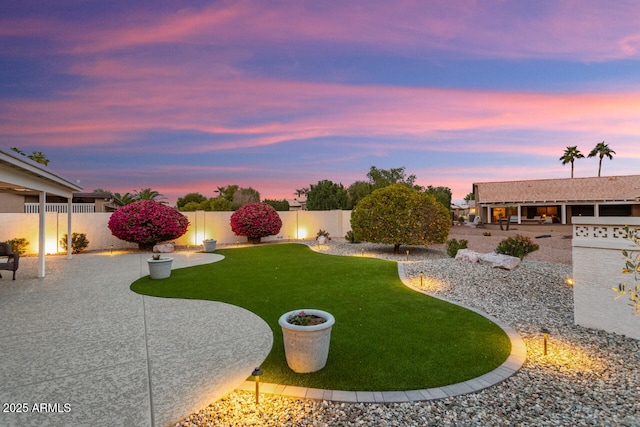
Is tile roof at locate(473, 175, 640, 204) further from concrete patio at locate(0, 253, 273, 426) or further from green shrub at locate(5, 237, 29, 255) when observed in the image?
green shrub at locate(5, 237, 29, 255)

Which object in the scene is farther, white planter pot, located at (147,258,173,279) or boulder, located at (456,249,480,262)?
boulder, located at (456,249,480,262)

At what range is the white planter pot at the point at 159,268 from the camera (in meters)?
8.80

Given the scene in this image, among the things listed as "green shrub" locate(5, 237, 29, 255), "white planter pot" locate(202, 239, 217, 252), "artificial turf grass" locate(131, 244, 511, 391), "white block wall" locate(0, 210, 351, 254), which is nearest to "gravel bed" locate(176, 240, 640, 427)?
"artificial turf grass" locate(131, 244, 511, 391)

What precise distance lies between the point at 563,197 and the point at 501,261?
951 inches

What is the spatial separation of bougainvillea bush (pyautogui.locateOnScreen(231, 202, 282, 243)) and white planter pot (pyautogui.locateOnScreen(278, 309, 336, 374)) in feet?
46.9

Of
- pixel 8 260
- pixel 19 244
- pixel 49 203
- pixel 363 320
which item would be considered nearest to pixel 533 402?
pixel 363 320

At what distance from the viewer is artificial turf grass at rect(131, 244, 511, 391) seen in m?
3.66

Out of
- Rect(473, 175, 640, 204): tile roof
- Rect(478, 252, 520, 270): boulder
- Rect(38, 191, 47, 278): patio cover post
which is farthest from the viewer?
Rect(473, 175, 640, 204): tile roof

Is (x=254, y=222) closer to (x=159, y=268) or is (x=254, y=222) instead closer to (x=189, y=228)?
(x=189, y=228)

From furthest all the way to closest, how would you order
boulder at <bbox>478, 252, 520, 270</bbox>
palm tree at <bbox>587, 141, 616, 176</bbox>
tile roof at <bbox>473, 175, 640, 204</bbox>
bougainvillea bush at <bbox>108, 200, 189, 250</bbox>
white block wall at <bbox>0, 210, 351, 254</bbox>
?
palm tree at <bbox>587, 141, 616, 176</bbox> → tile roof at <bbox>473, 175, 640, 204</bbox> → bougainvillea bush at <bbox>108, 200, 189, 250</bbox> → white block wall at <bbox>0, 210, 351, 254</bbox> → boulder at <bbox>478, 252, 520, 270</bbox>

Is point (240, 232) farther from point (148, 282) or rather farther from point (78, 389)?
point (78, 389)

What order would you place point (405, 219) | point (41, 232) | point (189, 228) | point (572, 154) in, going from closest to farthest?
point (41, 232)
point (405, 219)
point (189, 228)
point (572, 154)

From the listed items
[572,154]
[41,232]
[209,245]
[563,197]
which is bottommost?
[209,245]

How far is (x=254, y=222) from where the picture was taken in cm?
1767
